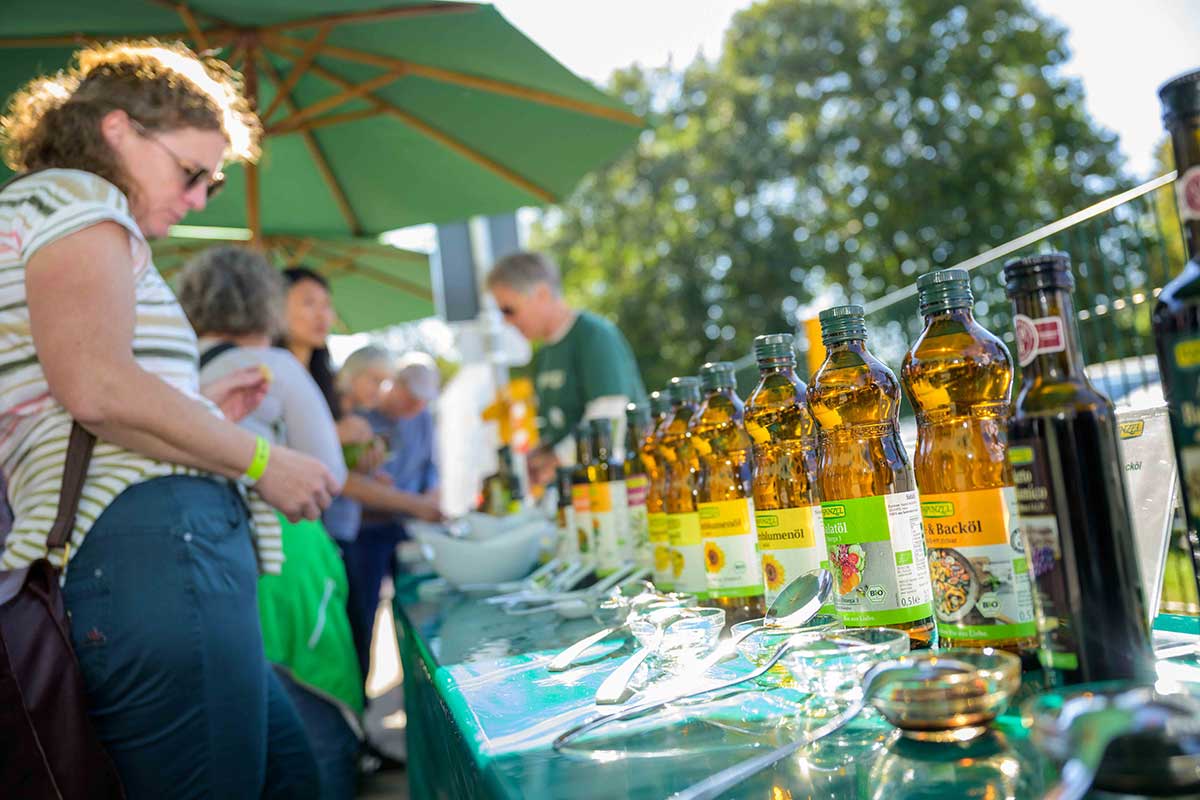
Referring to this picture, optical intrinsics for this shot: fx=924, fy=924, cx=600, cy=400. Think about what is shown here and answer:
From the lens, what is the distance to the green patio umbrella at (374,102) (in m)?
3.23

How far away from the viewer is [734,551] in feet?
4.15

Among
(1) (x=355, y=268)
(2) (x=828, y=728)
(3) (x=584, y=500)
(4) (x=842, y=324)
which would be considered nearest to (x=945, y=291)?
(4) (x=842, y=324)

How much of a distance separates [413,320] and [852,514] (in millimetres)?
5629

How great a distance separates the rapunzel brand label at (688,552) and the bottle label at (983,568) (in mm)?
503

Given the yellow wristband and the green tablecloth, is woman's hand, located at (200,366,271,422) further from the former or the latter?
the green tablecloth

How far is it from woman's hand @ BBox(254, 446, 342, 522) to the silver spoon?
1.24 meters

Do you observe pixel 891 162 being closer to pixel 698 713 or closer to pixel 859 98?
pixel 859 98

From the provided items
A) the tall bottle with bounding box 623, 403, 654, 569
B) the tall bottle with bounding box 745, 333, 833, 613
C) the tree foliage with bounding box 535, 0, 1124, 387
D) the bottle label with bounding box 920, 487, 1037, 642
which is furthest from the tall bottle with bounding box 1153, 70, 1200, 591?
the tree foliage with bounding box 535, 0, 1124, 387

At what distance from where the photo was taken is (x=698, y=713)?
877 mm

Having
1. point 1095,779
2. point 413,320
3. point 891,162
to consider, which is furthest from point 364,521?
point 891,162

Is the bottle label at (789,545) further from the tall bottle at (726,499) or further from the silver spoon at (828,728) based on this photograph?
the silver spoon at (828,728)

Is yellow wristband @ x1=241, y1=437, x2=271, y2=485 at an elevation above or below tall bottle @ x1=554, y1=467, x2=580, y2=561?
above

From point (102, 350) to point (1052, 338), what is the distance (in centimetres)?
132

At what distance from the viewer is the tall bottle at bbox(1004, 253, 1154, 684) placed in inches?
28.2
